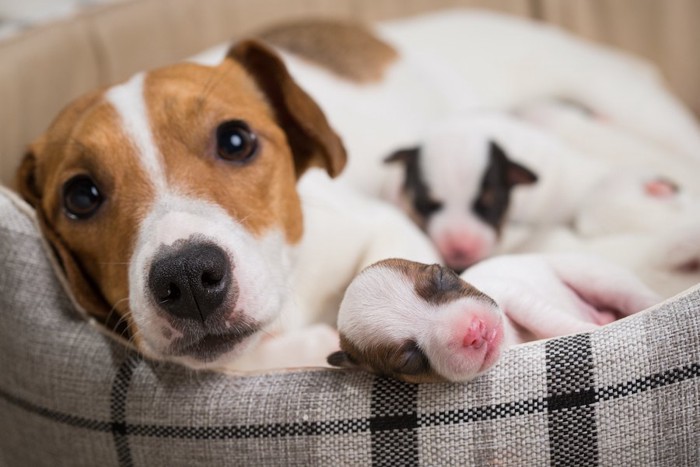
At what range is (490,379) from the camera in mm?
1286

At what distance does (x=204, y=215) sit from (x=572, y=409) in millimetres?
732

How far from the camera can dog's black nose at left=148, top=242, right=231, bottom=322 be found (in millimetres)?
1324

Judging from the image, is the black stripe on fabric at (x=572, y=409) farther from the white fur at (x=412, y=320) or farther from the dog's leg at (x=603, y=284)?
the dog's leg at (x=603, y=284)

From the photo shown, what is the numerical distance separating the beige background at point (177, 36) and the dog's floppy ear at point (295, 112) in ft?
2.86

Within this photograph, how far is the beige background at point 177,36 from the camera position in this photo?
2.46 metres

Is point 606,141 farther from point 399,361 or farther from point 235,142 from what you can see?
point 399,361

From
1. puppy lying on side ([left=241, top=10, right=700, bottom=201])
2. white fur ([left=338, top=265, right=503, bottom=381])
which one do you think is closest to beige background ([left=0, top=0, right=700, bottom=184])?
puppy lying on side ([left=241, top=10, right=700, bottom=201])

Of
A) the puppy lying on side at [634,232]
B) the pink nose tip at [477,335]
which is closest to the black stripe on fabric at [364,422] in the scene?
the pink nose tip at [477,335]

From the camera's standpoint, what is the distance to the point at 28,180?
6.08 feet

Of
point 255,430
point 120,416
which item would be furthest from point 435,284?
point 120,416

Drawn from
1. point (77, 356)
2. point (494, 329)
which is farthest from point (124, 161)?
point (494, 329)

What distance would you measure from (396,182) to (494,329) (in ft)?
4.84

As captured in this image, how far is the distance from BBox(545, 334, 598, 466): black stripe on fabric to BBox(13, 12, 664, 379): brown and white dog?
157 mm

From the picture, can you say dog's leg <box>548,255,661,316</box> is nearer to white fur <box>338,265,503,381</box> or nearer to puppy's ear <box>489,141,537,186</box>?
white fur <box>338,265,503,381</box>
